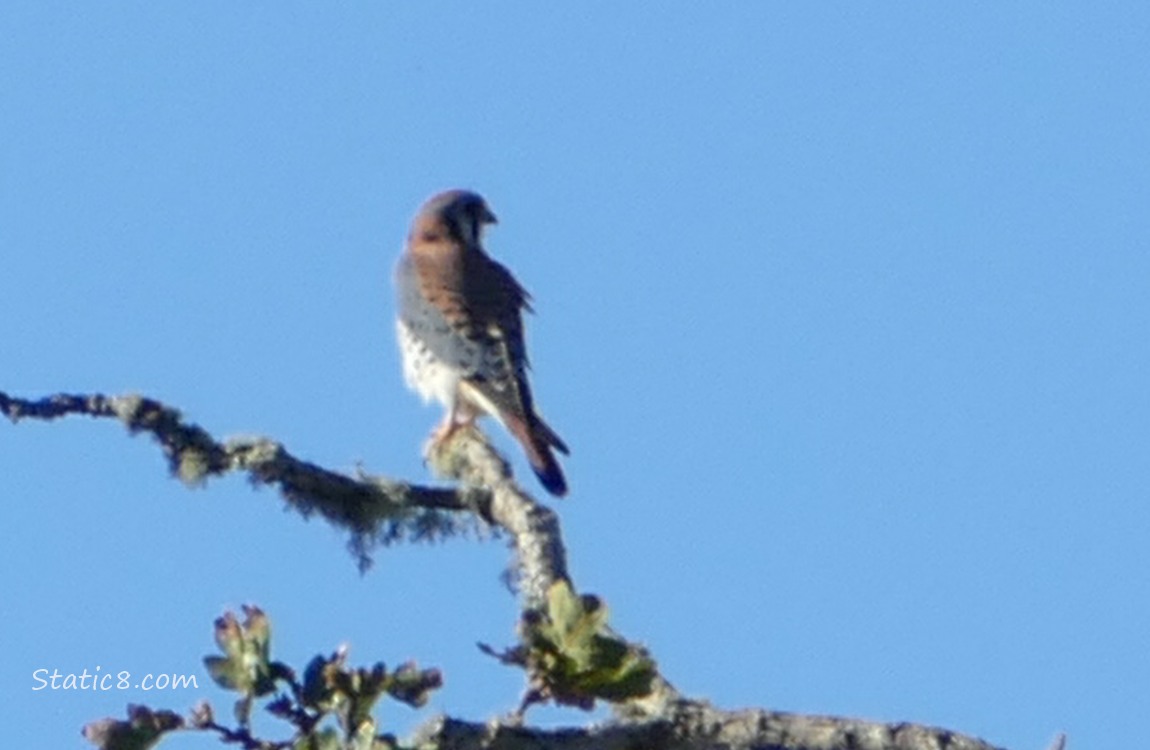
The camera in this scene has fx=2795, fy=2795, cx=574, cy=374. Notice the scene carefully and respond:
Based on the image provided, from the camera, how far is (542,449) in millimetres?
6945

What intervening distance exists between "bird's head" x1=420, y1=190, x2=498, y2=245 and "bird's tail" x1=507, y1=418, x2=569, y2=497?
5.78 ft

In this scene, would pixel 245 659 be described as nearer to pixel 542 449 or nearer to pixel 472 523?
pixel 472 523

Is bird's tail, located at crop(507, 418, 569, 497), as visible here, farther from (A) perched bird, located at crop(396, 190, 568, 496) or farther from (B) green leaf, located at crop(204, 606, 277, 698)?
(B) green leaf, located at crop(204, 606, 277, 698)

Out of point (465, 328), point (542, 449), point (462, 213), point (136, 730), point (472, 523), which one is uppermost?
point (462, 213)

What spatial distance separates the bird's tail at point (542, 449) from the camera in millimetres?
6766

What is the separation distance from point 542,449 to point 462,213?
82.7 inches

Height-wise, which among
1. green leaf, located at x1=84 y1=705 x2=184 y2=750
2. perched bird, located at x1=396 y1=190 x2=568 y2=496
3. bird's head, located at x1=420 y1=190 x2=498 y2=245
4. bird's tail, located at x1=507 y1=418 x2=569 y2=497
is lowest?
green leaf, located at x1=84 y1=705 x2=184 y2=750

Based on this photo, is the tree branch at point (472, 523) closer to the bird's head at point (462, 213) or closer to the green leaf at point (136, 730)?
the green leaf at point (136, 730)

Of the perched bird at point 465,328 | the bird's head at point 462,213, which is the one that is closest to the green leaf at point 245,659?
the perched bird at point 465,328

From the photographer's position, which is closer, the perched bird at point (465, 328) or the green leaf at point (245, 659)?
the green leaf at point (245, 659)

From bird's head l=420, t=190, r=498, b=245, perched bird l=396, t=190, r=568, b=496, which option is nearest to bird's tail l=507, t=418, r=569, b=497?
perched bird l=396, t=190, r=568, b=496

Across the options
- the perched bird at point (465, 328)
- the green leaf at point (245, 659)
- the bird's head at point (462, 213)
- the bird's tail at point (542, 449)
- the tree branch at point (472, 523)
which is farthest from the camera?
the bird's head at point (462, 213)

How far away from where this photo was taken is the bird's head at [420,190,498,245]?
8.89m

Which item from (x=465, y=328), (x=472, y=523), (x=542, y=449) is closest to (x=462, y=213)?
(x=465, y=328)
